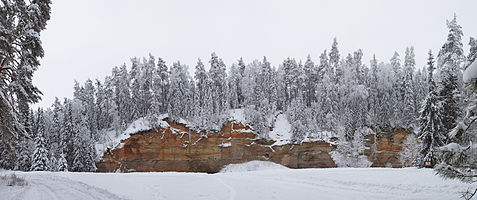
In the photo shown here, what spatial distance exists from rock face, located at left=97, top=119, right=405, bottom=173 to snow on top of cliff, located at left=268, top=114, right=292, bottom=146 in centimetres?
151

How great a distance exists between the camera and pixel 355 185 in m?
16.5

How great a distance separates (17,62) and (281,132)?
59745 mm

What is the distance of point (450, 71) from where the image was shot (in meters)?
22.7

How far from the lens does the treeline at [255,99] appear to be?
61.8 m

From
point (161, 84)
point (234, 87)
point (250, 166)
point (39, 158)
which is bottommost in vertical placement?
point (250, 166)

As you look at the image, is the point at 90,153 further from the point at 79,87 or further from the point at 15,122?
the point at 15,122

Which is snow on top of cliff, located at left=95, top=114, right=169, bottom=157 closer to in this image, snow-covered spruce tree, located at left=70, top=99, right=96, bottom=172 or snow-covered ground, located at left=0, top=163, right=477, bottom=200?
snow-covered spruce tree, located at left=70, top=99, right=96, bottom=172

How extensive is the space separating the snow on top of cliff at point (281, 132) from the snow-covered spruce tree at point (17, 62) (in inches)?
2187

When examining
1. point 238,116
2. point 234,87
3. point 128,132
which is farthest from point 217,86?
point 128,132

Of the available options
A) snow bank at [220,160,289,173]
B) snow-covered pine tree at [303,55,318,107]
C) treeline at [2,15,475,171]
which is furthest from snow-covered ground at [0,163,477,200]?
snow-covered pine tree at [303,55,318,107]

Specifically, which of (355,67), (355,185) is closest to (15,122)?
(355,185)

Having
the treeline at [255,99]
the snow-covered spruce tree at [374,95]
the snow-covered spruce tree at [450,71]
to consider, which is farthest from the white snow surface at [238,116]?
the snow-covered spruce tree at [450,71]

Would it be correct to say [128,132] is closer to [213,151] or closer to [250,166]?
[213,151]

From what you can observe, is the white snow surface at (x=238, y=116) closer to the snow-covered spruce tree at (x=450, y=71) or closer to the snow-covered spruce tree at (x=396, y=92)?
the snow-covered spruce tree at (x=396, y=92)
